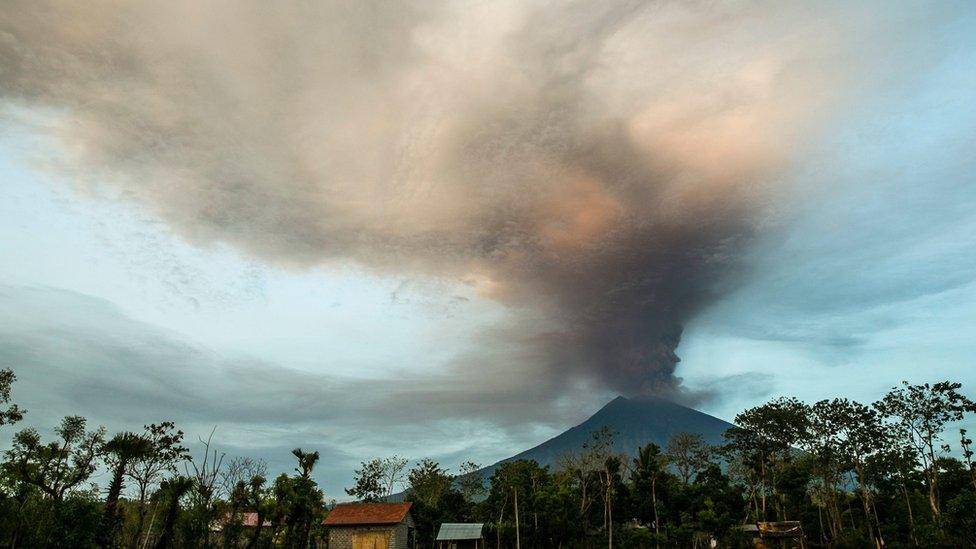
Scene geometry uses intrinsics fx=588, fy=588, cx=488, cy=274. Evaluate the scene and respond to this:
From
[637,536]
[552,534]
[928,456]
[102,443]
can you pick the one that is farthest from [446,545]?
[928,456]

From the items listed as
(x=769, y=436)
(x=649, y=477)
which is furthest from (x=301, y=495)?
(x=769, y=436)

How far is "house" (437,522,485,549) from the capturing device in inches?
2253

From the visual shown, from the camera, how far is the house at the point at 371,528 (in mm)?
60469

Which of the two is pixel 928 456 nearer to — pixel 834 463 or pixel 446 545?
pixel 834 463

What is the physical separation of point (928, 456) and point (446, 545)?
156 feet

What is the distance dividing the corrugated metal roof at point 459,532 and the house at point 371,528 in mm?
5582

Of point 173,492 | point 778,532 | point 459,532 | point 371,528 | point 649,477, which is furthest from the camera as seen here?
point 371,528

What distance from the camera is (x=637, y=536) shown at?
54.2 metres

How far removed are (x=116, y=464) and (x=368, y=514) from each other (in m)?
26.4

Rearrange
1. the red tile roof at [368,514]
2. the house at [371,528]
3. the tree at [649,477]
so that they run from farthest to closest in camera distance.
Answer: the red tile roof at [368,514], the house at [371,528], the tree at [649,477]

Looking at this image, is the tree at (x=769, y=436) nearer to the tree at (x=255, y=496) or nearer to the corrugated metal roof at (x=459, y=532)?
the corrugated metal roof at (x=459, y=532)

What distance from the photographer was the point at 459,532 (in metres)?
58.0

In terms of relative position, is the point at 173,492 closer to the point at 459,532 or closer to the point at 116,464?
the point at 116,464

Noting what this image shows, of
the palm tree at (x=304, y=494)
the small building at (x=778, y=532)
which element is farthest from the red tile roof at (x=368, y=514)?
the small building at (x=778, y=532)
